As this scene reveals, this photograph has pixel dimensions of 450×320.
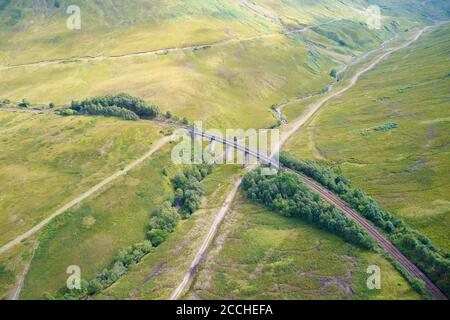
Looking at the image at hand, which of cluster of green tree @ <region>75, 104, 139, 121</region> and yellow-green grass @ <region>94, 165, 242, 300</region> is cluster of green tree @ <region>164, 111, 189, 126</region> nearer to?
cluster of green tree @ <region>75, 104, 139, 121</region>

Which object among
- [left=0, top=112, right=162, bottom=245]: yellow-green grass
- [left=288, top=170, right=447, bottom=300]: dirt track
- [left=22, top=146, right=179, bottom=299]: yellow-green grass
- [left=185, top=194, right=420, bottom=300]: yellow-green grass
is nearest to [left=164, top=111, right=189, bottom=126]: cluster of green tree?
[left=0, top=112, right=162, bottom=245]: yellow-green grass

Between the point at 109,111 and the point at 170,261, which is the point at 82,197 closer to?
the point at 170,261

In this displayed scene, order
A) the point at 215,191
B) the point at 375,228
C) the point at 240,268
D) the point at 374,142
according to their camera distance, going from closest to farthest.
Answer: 1. the point at 240,268
2. the point at 375,228
3. the point at 215,191
4. the point at 374,142

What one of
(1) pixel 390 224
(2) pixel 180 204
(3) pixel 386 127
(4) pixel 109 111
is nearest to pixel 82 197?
(2) pixel 180 204
